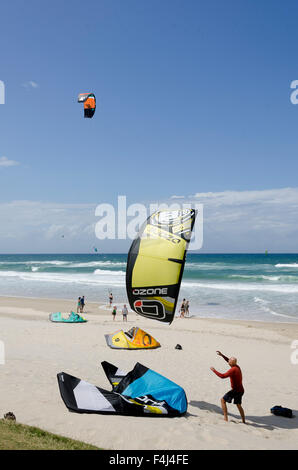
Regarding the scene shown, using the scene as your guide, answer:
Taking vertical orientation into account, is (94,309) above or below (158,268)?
below

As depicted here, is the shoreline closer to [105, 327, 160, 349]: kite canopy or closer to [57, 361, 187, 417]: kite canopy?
[105, 327, 160, 349]: kite canopy

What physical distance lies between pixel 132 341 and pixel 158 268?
6948 mm

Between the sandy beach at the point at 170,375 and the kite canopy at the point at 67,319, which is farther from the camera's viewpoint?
the kite canopy at the point at 67,319

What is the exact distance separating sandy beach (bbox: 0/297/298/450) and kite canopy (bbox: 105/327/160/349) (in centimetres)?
34

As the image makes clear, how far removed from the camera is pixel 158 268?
6.66 m

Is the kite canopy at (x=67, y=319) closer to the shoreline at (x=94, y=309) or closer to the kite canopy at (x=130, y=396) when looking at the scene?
the shoreline at (x=94, y=309)

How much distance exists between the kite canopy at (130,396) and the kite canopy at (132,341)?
5.27 meters

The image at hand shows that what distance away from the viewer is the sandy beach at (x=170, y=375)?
5762 millimetres

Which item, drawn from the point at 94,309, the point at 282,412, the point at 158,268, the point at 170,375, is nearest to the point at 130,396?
the point at 158,268

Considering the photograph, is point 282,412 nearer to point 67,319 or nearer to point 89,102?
point 67,319

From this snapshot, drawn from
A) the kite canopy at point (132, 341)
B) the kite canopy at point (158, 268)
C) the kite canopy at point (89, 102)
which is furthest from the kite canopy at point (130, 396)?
the kite canopy at point (89, 102)

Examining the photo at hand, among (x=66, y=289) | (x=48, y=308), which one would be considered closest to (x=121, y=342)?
(x=48, y=308)
